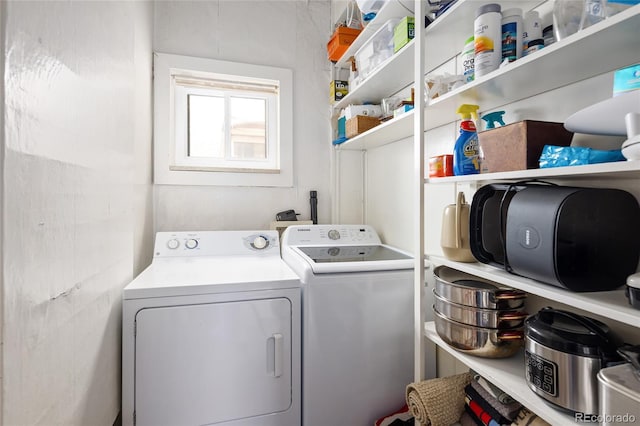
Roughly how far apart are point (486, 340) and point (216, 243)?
1510mm

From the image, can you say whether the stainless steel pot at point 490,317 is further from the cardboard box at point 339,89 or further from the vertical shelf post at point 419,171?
the cardboard box at point 339,89

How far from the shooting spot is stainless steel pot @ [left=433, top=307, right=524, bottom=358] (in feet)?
3.39

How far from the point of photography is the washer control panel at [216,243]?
1.89m

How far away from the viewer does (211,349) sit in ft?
4.35

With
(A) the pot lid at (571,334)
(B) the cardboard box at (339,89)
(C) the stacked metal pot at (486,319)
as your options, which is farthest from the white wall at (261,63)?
(A) the pot lid at (571,334)

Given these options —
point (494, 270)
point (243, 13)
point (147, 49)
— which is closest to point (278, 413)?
point (494, 270)

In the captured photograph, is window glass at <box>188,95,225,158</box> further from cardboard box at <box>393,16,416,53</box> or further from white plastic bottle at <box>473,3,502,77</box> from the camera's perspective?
white plastic bottle at <box>473,3,502,77</box>

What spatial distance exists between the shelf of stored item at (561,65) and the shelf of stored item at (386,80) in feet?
1.24

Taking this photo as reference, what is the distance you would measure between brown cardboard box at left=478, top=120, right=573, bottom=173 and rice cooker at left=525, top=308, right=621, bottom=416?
1.43 ft

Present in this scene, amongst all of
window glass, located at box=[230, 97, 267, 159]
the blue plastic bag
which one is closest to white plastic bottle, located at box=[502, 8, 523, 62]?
the blue plastic bag

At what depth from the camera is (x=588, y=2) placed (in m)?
0.77

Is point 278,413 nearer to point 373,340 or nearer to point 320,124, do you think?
point 373,340

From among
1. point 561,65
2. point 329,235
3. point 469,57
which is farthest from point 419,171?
point 329,235

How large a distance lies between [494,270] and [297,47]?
2.10 metres
